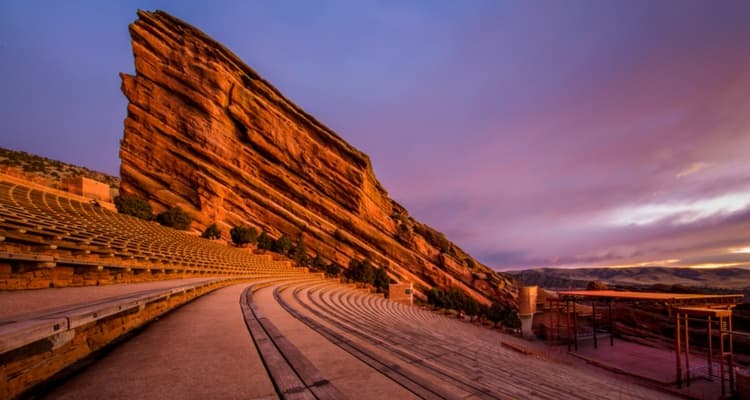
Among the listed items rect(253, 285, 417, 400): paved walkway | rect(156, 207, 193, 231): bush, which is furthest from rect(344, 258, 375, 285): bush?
rect(253, 285, 417, 400): paved walkway

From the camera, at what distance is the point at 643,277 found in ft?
424

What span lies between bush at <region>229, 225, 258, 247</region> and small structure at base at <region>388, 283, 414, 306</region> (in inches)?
642

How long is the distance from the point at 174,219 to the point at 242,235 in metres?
6.38

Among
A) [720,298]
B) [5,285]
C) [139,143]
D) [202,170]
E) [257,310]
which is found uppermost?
[139,143]

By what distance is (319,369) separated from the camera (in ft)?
11.0

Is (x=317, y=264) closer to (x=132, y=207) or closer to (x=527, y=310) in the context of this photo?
(x=132, y=207)

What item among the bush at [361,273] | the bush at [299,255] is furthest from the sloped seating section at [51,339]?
the bush at [361,273]

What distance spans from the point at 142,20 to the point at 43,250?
48260 mm

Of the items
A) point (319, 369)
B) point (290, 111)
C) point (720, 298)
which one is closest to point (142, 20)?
point (290, 111)

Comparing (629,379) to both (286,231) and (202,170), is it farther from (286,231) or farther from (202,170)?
(202,170)

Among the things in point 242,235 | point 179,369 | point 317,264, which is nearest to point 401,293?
point 317,264

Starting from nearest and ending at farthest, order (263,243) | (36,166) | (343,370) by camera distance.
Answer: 1. (343,370)
2. (263,243)
3. (36,166)

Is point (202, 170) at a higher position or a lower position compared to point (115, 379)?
higher

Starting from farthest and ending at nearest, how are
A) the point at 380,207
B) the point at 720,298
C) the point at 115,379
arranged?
the point at 380,207 → the point at 720,298 → the point at 115,379
